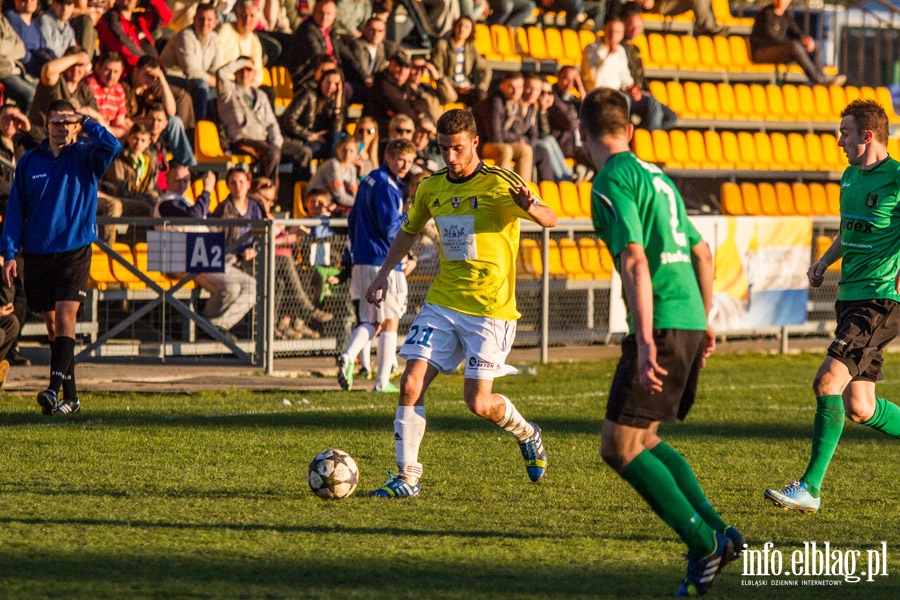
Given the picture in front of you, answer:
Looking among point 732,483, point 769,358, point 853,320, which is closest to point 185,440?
point 732,483

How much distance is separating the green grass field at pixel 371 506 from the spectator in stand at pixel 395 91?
636 cm

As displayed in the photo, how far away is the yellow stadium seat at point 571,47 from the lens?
21.1 meters

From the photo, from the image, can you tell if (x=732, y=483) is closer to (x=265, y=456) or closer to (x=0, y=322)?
(x=265, y=456)

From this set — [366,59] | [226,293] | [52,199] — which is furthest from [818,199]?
[52,199]

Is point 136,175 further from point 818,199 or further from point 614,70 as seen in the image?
point 818,199

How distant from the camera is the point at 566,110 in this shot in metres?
18.9

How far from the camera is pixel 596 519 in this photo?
6.69 m

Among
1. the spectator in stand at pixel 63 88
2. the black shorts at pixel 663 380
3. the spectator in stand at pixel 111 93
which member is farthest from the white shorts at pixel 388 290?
the black shorts at pixel 663 380

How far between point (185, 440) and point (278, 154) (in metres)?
7.08

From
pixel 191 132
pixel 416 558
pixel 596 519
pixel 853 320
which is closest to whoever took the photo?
pixel 416 558

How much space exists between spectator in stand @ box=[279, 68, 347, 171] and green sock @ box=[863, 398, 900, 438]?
9663 mm

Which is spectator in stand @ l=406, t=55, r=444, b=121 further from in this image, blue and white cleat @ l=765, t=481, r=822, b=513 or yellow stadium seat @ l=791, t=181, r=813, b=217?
blue and white cleat @ l=765, t=481, r=822, b=513

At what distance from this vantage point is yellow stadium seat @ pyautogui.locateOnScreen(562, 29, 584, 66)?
21.1m

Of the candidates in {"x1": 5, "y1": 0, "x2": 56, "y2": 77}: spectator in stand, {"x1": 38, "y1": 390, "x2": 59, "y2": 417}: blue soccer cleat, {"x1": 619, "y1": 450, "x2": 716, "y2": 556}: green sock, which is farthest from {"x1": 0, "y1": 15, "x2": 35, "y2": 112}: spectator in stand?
{"x1": 619, "y1": 450, "x2": 716, "y2": 556}: green sock
